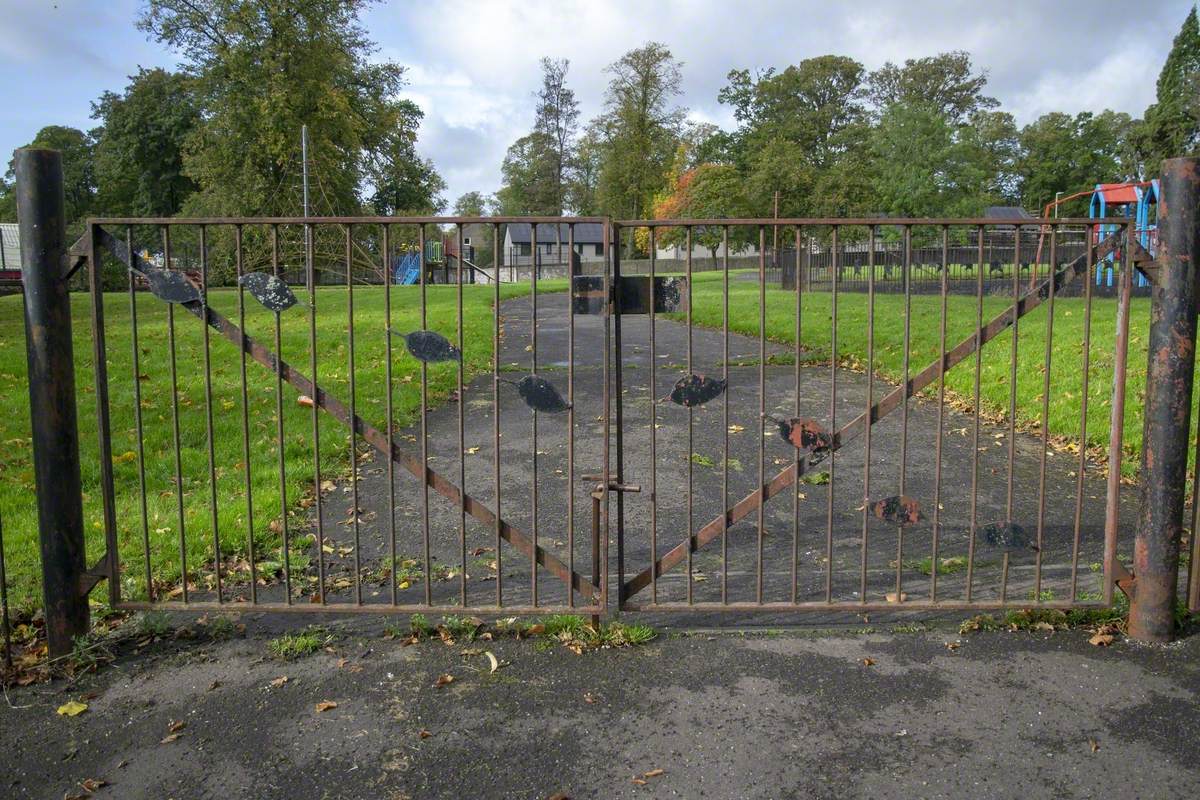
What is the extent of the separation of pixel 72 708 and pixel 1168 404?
15.2 ft

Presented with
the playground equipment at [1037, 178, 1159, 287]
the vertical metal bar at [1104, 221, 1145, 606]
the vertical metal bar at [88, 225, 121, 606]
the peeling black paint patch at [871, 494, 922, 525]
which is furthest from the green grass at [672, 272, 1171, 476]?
the vertical metal bar at [88, 225, 121, 606]

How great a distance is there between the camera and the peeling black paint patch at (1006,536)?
174 inches

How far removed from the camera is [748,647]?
4.27 m

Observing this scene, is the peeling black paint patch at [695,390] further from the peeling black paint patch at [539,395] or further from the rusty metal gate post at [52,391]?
the rusty metal gate post at [52,391]

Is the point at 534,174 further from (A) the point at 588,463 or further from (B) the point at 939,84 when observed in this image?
(A) the point at 588,463

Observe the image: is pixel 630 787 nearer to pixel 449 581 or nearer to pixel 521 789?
pixel 521 789

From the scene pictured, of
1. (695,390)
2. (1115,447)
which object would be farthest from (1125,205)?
(695,390)

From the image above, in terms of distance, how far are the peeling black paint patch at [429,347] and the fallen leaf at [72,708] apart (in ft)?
6.17

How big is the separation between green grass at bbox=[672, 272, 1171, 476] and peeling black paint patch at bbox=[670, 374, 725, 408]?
3.74 meters

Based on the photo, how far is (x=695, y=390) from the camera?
14.2ft

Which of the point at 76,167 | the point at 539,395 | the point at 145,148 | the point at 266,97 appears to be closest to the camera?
the point at 539,395

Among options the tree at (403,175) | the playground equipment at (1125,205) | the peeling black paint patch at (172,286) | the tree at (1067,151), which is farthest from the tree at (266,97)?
the tree at (1067,151)

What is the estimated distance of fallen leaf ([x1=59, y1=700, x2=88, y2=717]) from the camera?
371 centimetres

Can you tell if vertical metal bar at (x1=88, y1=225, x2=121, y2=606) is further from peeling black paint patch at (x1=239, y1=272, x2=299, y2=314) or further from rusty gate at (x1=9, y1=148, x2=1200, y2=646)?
peeling black paint patch at (x1=239, y1=272, x2=299, y2=314)
